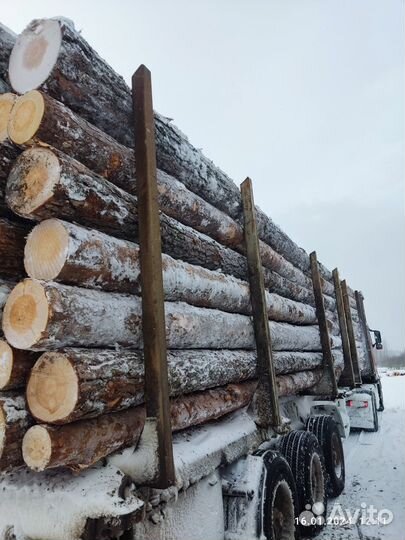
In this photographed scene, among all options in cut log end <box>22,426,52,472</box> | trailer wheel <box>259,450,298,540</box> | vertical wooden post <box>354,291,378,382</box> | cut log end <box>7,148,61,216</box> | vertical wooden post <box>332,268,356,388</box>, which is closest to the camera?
cut log end <box>22,426,52,472</box>

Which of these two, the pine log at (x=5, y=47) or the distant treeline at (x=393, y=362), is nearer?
the pine log at (x=5, y=47)

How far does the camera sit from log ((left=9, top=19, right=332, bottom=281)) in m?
2.44

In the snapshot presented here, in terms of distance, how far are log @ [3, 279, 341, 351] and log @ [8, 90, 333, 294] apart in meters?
0.83

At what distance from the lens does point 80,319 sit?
2209mm

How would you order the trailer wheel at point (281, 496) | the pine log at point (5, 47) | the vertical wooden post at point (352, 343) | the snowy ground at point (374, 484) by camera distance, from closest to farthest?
the pine log at point (5, 47) < the trailer wheel at point (281, 496) < the snowy ground at point (374, 484) < the vertical wooden post at point (352, 343)

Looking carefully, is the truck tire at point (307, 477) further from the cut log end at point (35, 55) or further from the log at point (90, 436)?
the cut log end at point (35, 55)

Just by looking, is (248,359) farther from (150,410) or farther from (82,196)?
(82,196)

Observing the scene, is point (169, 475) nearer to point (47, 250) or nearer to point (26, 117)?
point (47, 250)

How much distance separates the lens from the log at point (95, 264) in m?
2.21

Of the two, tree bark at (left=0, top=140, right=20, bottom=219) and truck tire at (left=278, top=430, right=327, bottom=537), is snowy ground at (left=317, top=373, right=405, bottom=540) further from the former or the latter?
tree bark at (left=0, top=140, right=20, bottom=219)

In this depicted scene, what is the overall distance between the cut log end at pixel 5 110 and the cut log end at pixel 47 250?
27.5 inches

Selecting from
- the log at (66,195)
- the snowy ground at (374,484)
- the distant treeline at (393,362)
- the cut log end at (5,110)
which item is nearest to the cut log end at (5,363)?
the log at (66,195)

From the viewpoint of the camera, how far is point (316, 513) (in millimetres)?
4711

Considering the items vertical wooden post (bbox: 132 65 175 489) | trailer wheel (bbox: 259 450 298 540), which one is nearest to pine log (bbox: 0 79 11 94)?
vertical wooden post (bbox: 132 65 175 489)
